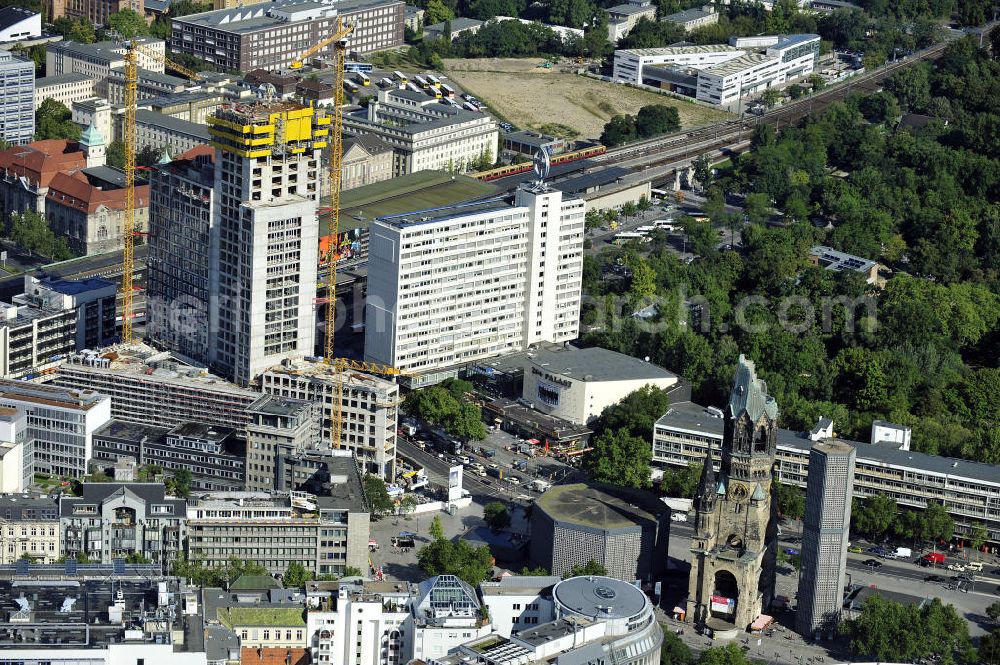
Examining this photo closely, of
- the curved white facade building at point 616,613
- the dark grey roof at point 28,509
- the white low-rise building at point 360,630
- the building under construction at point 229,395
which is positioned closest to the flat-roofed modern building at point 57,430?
the building under construction at point 229,395

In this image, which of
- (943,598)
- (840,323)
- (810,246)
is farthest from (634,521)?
(810,246)

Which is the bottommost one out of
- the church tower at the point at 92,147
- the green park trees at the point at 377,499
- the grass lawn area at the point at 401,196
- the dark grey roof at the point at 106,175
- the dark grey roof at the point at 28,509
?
the green park trees at the point at 377,499

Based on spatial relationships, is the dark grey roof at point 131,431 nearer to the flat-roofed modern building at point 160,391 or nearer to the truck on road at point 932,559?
the flat-roofed modern building at point 160,391

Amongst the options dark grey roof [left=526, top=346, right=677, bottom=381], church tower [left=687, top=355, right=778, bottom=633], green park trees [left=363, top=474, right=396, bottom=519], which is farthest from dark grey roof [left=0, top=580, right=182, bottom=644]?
dark grey roof [left=526, top=346, right=677, bottom=381]

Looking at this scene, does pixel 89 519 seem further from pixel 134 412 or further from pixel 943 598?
pixel 943 598

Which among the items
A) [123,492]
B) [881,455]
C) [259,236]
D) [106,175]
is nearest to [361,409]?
[259,236]

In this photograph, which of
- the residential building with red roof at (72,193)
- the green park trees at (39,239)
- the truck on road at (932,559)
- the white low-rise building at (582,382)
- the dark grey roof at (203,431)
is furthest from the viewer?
the residential building with red roof at (72,193)

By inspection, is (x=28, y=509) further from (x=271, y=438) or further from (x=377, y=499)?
(x=377, y=499)

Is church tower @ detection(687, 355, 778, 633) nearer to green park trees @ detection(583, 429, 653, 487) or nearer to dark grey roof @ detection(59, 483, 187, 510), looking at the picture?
green park trees @ detection(583, 429, 653, 487)
